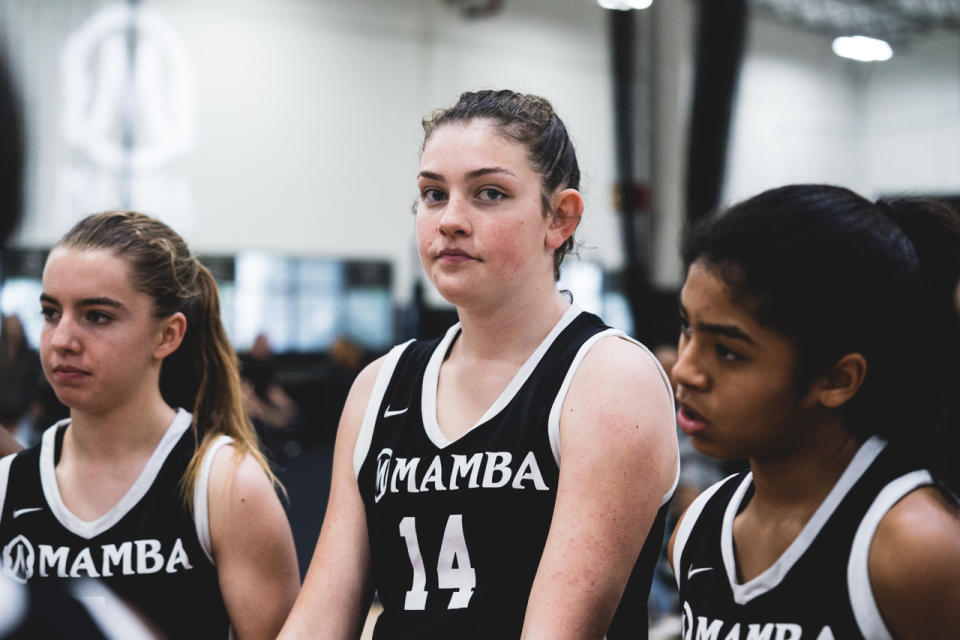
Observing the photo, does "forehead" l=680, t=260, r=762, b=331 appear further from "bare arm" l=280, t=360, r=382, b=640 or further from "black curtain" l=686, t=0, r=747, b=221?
"black curtain" l=686, t=0, r=747, b=221

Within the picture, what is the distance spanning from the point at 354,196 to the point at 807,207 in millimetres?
8862

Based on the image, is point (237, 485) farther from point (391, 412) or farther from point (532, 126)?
point (532, 126)

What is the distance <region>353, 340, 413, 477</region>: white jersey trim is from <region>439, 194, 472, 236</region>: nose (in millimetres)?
238

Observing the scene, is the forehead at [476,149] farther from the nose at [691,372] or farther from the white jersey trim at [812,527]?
the white jersey trim at [812,527]

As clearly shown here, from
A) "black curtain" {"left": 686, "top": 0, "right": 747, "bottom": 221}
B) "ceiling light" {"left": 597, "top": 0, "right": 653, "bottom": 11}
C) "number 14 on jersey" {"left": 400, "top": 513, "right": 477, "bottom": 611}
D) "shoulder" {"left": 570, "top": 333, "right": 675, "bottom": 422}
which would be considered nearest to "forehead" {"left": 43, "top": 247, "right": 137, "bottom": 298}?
"number 14 on jersey" {"left": 400, "top": 513, "right": 477, "bottom": 611}

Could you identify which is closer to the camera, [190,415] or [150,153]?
[190,415]

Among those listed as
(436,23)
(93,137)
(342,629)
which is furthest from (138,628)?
(436,23)

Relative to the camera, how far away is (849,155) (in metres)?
10.5

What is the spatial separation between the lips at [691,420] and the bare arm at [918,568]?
0.21 meters

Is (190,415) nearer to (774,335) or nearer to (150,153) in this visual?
(774,335)

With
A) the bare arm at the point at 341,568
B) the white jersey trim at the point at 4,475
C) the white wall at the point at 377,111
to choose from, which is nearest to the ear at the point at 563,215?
the bare arm at the point at 341,568

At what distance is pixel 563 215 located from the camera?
4.42 feet

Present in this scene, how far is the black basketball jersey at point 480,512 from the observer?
3.93ft

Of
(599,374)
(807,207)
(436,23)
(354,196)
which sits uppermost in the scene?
(436,23)
